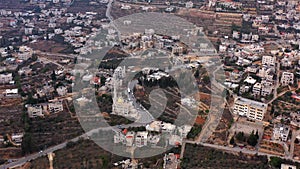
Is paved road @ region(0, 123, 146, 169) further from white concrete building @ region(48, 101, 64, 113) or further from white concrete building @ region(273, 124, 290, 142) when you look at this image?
white concrete building @ region(273, 124, 290, 142)

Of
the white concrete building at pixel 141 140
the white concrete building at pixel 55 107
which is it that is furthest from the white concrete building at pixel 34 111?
the white concrete building at pixel 141 140

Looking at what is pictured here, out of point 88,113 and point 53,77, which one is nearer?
point 88,113

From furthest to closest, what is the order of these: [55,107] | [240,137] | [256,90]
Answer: [256,90] → [55,107] → [240,137]

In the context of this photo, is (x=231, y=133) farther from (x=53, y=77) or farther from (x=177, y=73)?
(x=53, y=77)

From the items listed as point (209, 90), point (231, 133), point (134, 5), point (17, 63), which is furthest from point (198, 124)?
point (134, 5)

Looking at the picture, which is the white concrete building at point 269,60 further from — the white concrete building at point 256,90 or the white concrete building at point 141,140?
the white concrete building at point 141,140

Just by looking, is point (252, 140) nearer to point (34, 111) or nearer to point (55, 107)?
point (55, 107)

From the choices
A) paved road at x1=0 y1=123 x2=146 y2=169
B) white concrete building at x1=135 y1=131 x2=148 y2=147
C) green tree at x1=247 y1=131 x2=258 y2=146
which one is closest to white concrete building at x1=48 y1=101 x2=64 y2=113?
paved road at x1=0 y1=123 x2=146 y2=169

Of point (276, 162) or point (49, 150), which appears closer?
point (276, 162)

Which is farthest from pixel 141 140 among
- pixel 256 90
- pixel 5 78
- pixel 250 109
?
pixel 5 78
